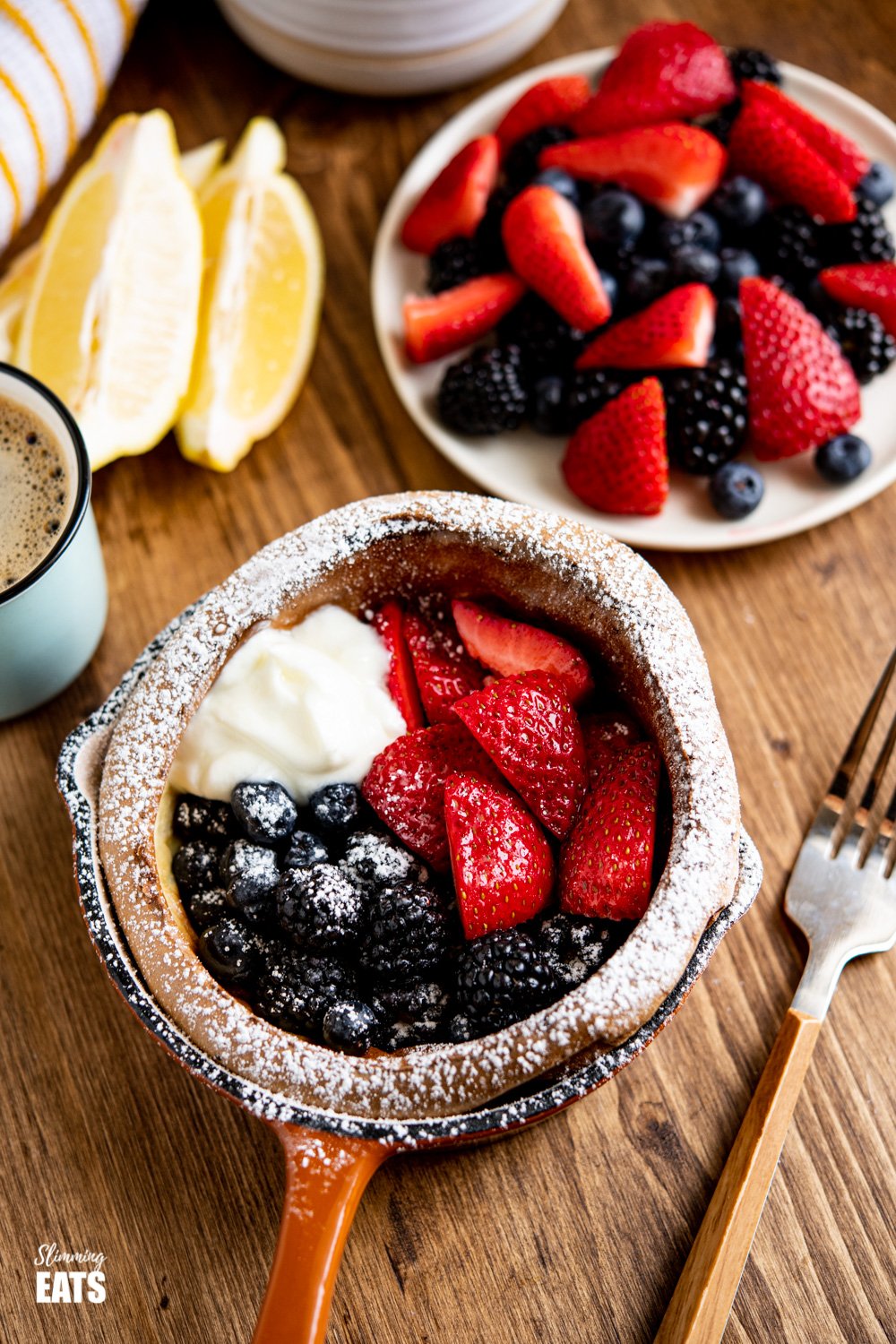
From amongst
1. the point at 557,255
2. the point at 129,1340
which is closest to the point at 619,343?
the point at 557,255

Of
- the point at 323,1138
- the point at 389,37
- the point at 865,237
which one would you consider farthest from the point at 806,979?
the point at 389,37

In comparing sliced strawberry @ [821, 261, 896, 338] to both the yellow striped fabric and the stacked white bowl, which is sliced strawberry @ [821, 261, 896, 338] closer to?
the stacked white bowl

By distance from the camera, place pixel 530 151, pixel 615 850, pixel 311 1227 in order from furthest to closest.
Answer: pixel 530 151, pixel 615 850, pixel 311 1227

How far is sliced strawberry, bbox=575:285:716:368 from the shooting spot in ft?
5.58

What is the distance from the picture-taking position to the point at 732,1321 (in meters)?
1.35

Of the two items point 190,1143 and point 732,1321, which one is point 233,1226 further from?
point 732,1321

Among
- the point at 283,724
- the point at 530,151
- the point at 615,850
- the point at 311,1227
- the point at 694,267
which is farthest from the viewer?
the point at 530,151

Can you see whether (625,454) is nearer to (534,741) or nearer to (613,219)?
(613,219)

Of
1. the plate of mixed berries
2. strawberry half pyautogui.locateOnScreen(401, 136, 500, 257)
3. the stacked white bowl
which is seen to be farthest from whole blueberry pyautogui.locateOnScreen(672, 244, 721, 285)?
the stacked white bowl

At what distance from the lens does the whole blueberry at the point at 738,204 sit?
71.9 inches

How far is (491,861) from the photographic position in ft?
4.02

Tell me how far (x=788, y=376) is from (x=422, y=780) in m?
0.83

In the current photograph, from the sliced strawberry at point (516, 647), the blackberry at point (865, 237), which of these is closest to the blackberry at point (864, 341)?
the blackberry at point (865, 237)

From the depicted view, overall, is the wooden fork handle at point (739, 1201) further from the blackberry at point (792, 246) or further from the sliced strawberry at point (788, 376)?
the blackberry at point (792, 246)
